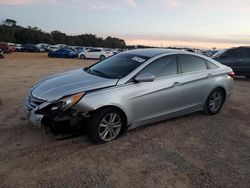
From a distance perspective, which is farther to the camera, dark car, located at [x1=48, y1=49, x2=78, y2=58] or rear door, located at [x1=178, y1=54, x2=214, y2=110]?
dark car, located at [x1=48, y1=49, x2=78, y2=58]

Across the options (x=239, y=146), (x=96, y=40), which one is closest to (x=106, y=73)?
(x=239, y=146)

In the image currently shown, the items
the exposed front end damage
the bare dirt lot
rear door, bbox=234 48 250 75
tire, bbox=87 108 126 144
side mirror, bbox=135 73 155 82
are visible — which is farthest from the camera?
rear door, bbox=234 48 250 75

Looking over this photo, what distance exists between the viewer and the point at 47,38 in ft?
302

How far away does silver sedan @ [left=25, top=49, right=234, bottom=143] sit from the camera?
5090 millimetres

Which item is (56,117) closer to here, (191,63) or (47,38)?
(191,63)

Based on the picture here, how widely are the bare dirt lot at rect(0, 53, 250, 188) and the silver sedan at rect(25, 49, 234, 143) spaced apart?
1.09 ft

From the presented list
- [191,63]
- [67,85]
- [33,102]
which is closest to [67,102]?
[67,85]

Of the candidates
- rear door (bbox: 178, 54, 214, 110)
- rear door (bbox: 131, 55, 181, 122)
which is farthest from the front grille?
rear door (bbox: 178, 54, 214, 110)

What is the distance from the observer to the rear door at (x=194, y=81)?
6612 millimetres

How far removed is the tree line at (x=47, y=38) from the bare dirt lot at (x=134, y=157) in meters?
79.5

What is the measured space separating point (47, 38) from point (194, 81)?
8982 centimetres

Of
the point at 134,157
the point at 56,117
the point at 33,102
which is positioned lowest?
the point at 134,157

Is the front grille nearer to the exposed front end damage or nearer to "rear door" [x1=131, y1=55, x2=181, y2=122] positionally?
the exposed front end damage

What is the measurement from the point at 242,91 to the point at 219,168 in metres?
7.43
